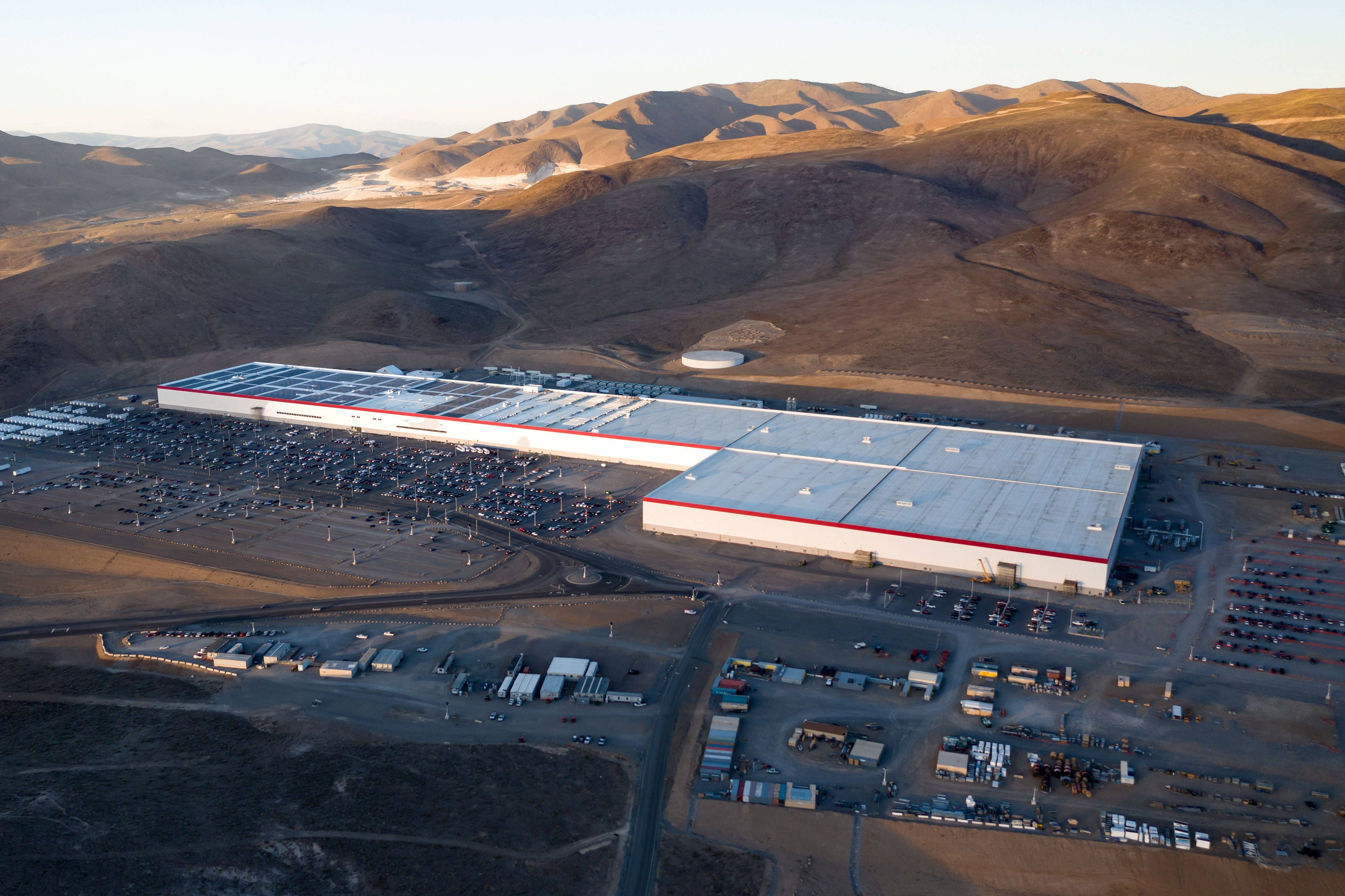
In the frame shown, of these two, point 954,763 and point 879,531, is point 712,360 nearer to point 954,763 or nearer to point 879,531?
point 879,531

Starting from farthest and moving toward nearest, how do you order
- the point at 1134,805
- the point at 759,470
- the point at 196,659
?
1. the point at 759,470
2. the point at 196,659
3. the point at 1134,805

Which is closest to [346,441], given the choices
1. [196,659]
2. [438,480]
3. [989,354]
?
[438,480]

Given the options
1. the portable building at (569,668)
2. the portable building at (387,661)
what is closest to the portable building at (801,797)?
the portable building at (569,668)

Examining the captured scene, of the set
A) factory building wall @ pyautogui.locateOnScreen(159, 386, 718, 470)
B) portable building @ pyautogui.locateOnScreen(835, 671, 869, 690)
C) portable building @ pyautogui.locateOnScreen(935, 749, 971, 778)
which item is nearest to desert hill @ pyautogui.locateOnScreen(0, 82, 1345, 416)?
factory building wall @ pyautogui.locateOnScreen(159, 386, 718, 470)

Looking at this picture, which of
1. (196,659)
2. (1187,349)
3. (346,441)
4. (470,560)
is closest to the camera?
(196,659)

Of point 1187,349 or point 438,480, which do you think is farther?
point 1187,349

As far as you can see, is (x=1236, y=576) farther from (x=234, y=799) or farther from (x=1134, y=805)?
(x=234, y=799)
